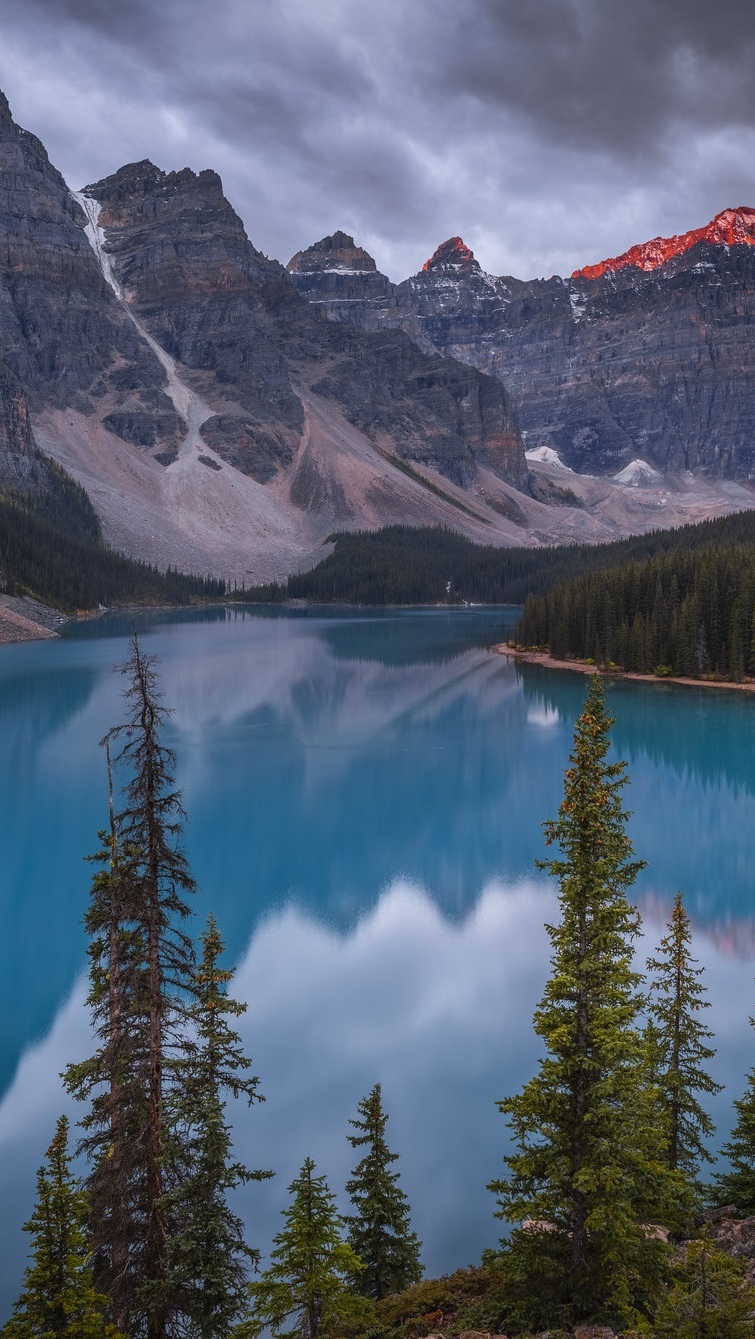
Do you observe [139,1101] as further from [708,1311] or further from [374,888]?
[374,888]

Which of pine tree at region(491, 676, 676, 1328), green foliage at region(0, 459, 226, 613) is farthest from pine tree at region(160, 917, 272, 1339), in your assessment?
green foliage at region(0, 459, 226, 613)

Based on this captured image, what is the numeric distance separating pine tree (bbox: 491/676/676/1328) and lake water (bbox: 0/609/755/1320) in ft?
18.1

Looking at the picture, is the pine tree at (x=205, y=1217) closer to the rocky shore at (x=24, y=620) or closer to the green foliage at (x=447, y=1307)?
the green foliage at (x=447, y=1307)

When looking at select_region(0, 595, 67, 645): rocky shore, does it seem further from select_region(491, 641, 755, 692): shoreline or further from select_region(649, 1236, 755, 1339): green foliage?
select_region(649, 1236, 755, 1339): green foliage

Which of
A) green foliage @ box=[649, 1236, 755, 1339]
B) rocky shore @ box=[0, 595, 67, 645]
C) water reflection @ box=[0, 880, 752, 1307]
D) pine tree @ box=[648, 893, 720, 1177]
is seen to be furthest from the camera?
rocky shore @ box=[0, 595, 67, 645]

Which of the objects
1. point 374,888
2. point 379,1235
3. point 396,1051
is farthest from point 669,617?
point 379,1235

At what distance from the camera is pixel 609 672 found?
92875 millimetres

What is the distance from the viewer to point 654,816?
146 ft

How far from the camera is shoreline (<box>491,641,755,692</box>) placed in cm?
8256

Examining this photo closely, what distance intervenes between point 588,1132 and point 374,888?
24.9 m

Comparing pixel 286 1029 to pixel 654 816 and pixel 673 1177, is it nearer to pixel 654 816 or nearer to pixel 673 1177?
pixel 673 1177

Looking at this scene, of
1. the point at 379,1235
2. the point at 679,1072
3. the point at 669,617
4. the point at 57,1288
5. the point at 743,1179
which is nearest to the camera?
the point at 57,1288

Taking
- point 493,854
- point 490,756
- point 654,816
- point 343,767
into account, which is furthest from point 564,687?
point 493,854

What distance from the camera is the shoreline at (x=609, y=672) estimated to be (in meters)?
82.6
